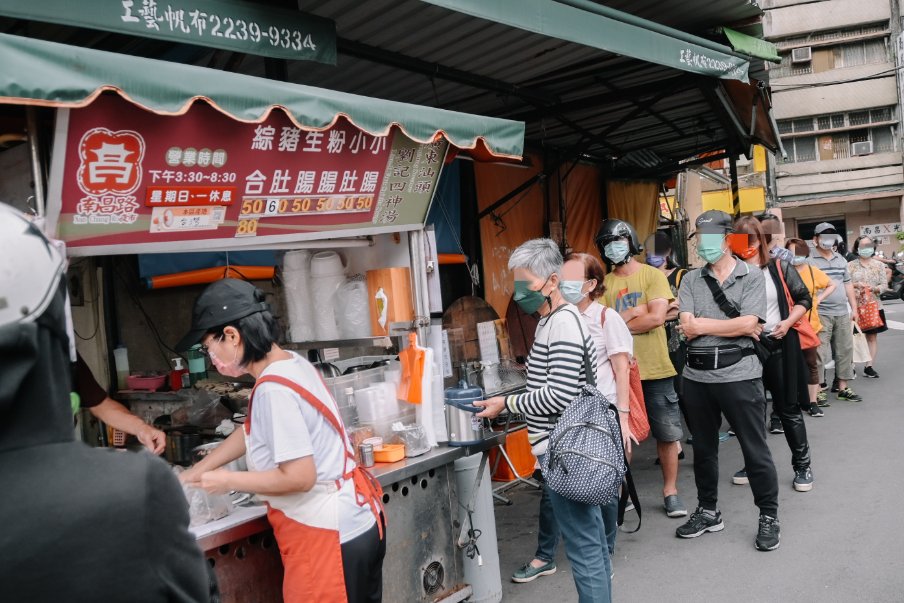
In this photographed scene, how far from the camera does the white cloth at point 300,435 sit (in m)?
2.48

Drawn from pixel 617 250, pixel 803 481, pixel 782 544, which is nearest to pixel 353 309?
pixel 617 250

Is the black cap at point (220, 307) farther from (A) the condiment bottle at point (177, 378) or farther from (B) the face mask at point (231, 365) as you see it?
(A) the condiment bottle at point (177, 378)

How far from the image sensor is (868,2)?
110 feet

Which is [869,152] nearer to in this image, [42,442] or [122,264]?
[122,264]

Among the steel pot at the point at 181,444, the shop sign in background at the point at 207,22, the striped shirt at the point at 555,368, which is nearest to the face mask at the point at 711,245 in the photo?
the striped shirt at the point at 555,368

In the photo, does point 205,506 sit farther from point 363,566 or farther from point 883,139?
point 883,139

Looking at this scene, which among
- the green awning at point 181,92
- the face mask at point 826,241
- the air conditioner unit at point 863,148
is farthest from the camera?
the air conditioner unit at point 863,148

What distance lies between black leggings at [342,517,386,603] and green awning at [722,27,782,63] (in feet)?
17.8

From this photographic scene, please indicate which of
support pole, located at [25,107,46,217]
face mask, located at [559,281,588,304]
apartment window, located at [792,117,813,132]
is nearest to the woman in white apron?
support pole, located at [25,107,46,217]

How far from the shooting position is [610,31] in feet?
16.6

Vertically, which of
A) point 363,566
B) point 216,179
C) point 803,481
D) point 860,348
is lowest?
point 803,481

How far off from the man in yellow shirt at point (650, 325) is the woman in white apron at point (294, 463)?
293cm

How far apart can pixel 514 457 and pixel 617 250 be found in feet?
7.92

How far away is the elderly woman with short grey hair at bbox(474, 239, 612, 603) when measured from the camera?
3270mm
